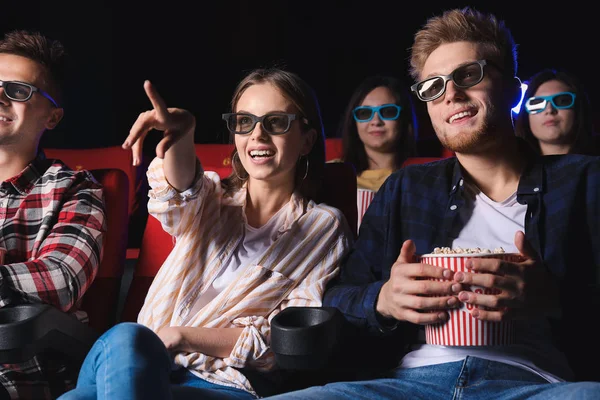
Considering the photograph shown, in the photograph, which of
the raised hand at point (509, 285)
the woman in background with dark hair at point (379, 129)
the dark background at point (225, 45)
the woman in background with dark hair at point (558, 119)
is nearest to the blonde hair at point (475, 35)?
the raised hand at point (509, 285)

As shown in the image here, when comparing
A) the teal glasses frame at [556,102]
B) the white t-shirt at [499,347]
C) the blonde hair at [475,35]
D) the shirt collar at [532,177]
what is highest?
the blonde hair at [475,35]

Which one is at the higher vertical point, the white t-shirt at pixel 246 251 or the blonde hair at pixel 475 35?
the blonde hair at pixel 475 35

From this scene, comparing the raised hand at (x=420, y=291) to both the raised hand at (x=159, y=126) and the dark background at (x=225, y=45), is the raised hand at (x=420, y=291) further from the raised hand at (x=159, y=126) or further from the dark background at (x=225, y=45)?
the dark background at (x=225, y=45)

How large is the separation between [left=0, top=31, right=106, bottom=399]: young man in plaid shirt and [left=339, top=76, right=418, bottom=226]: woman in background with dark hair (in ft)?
4.03

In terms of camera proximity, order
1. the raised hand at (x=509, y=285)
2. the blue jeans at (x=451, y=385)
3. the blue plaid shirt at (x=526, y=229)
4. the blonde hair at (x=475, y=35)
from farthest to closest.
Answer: the blonde hair at (x=475, y=35), the blue plaid shirt at (x=526, y=229), the blue jeans at (x=451, y=385), the raised hand at (x=509, y=285)

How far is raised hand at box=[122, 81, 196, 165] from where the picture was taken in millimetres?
1123

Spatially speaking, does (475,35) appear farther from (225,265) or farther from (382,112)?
(382,112)

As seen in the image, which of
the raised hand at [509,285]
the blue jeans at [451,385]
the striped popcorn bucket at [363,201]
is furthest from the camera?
the striped popcorn bucket at [363,201]

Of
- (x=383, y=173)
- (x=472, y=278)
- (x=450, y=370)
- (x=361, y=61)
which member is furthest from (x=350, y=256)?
(x=361, y=61)

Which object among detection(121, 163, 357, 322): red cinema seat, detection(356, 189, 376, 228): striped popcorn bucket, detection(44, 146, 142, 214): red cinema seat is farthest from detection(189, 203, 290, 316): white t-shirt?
detection(44, 146, 142, 214): red cinema seat

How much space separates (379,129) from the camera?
8.61 feet

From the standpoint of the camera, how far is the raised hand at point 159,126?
112 cm

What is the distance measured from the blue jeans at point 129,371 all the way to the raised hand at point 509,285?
18.5 inches

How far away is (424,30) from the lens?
140cm
